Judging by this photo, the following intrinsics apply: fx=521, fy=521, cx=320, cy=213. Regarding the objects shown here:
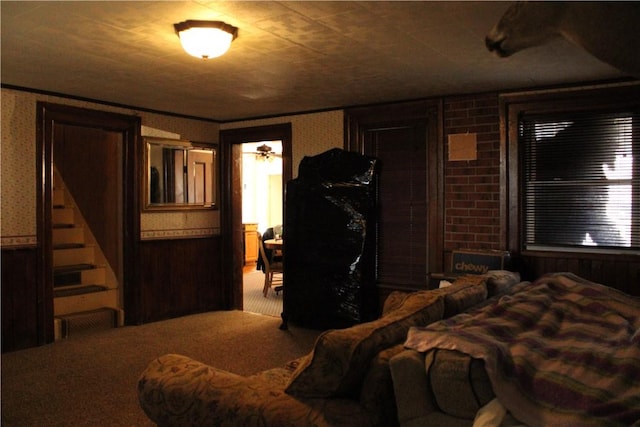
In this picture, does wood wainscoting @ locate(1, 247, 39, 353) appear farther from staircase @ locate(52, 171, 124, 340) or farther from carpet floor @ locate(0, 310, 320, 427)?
staircase @ locate(52, 171, 124, 340)

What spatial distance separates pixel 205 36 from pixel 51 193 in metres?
2.72

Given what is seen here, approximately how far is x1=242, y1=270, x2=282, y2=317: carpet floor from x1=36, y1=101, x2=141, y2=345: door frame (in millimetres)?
1479

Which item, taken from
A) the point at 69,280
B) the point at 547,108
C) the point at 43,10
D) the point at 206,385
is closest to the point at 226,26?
the point at 43,10

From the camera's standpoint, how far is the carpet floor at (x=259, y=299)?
6.25 m

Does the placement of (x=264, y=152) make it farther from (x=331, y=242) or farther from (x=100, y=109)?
(x=331, y=242)

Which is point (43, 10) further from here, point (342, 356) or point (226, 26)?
point (342, 356)

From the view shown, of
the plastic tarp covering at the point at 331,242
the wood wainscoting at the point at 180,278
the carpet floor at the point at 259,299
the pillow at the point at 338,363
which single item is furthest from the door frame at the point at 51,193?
the pillow at the point at 338,363

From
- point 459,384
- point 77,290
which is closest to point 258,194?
point 77,290

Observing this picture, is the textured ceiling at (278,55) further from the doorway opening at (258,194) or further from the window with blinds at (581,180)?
the doorway opening at (258,194)

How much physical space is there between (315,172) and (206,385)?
3376 millimetres

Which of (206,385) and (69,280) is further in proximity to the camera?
(69,280)

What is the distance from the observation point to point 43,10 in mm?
2695

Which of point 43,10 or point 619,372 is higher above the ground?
point 43,10

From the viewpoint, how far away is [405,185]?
16.5 feet
